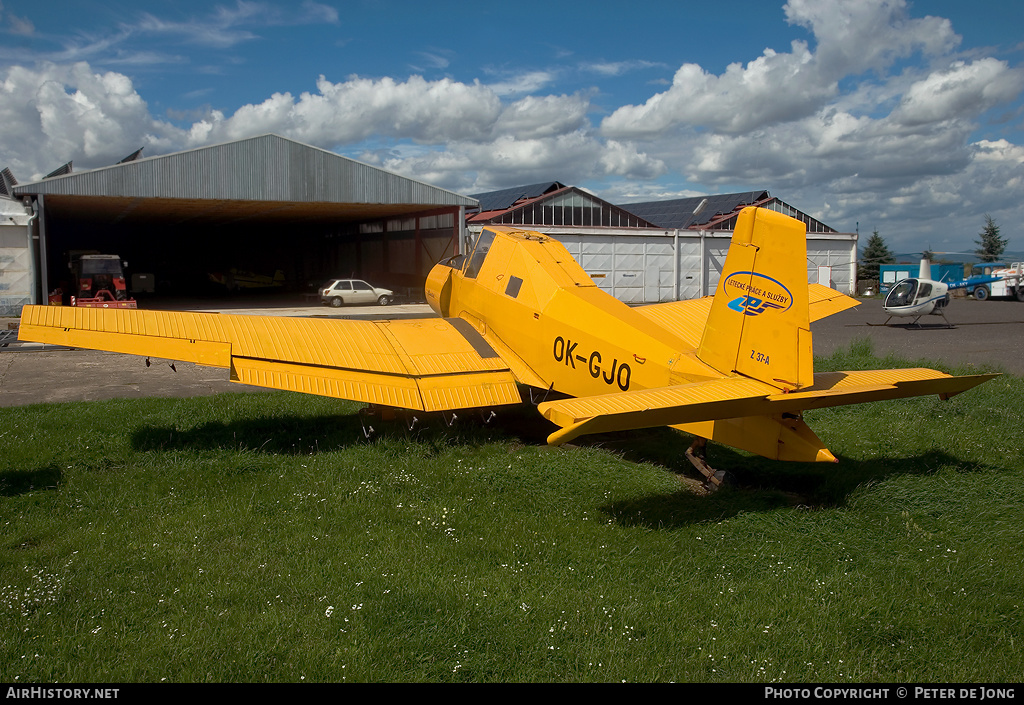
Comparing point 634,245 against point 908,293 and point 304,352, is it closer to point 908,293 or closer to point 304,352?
point 908,293

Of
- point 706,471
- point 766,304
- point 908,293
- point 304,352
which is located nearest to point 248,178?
point 304,352

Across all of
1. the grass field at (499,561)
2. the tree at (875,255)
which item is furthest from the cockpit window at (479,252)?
the tree at (875,255)

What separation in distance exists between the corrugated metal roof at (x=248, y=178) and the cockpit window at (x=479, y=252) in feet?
56.5

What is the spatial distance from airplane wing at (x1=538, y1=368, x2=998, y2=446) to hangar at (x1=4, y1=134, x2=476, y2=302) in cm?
2274

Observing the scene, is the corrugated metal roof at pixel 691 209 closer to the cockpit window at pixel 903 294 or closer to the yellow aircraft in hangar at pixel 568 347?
the cockpit window at pixel 903 294

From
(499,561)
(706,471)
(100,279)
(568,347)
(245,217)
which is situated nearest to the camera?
(499,561)

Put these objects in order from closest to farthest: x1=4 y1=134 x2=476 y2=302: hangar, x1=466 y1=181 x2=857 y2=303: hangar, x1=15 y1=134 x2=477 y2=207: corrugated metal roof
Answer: x1=15 y1=134 x2=477 y2=207: corrugated metal roof < x1=4 y1=134 x2=476 y2=302: hangar < x1=466 y1=181 x2=857 y2=303: hangar

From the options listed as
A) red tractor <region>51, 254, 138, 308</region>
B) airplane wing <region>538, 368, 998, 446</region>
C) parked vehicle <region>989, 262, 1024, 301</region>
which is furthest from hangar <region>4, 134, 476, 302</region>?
parked vehicle <region>989, 262, 1024, 301</region>

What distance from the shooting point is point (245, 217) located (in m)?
37.0

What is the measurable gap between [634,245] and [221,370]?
23.5 meters

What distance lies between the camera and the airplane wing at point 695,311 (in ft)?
33.2

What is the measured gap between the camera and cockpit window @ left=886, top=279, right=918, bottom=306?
24844mm

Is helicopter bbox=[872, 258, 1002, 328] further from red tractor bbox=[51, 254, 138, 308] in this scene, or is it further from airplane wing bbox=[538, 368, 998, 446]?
red tractor bbox=[51, 254, 138, 308]
